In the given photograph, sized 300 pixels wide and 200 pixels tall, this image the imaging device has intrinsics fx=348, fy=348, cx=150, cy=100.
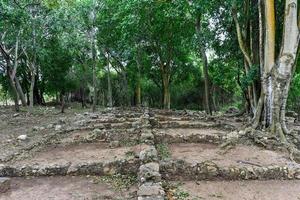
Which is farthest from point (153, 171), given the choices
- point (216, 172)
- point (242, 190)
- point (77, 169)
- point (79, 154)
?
point (79, 154)

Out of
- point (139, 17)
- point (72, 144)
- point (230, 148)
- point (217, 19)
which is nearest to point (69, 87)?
point (139, 17)

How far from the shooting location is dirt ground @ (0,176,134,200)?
5.61 metres

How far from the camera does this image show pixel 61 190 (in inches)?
232

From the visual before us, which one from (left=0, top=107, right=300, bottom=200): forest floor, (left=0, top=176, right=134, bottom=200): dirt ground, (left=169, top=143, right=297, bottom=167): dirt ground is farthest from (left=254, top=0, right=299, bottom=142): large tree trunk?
(left=0, top=176, right=134, bottom=200): dirt ground

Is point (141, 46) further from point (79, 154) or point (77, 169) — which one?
point (77, 169)

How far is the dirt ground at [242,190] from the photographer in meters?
5.64

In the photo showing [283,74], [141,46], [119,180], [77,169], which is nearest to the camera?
[119,180]

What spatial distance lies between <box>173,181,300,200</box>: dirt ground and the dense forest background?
275 inches

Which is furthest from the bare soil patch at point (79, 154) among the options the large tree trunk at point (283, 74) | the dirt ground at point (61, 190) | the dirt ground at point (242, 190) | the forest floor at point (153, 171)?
the large tree trunk at point (283, 74)

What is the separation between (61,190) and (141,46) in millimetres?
21435

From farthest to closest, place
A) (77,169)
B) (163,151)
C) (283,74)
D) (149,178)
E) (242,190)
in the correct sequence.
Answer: (283,74)
(163,151)
(77,169)
(242,190)
(149,178)

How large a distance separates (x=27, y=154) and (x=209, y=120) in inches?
346

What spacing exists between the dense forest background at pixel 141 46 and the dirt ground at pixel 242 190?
275 inches

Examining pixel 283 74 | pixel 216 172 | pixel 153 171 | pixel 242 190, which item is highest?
pixel 283 74
